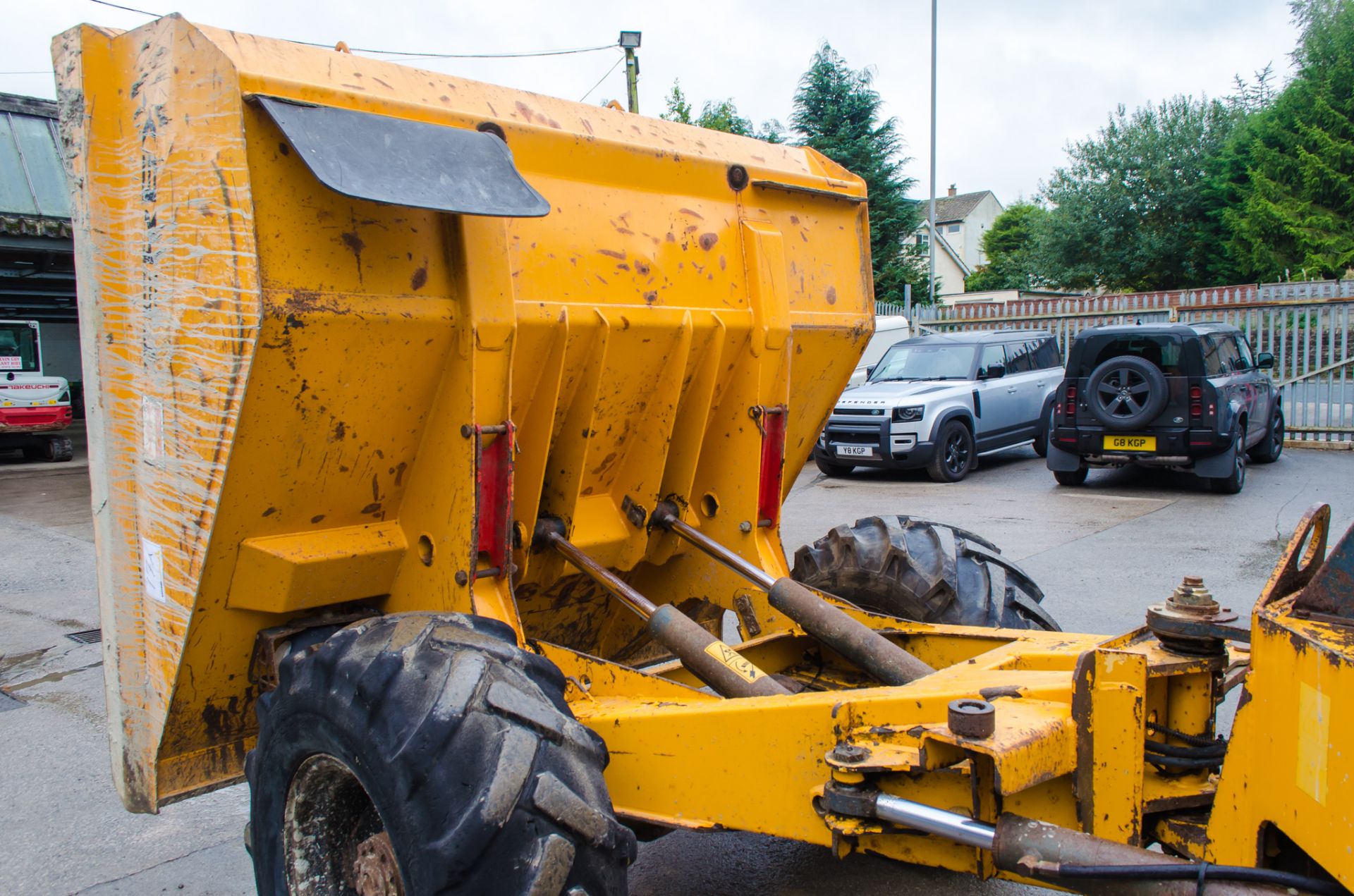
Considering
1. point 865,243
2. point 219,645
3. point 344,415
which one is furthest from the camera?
point 865,243

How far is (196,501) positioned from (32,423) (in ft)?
60.7

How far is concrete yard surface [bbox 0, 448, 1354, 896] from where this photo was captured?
363cm

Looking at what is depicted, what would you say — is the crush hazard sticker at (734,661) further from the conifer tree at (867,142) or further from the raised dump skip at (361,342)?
the conifer tree at (867,142)

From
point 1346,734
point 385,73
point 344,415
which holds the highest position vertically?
point 385,73

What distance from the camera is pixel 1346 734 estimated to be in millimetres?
1588

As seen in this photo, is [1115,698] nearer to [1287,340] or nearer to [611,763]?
[611,763]

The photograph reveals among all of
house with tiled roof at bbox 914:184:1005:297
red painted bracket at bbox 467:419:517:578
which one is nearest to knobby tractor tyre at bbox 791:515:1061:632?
red painted bracket at bbox 467:419:517:578

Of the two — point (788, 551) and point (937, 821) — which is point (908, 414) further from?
point (937, 821)

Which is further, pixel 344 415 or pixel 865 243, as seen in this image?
pixel 865 243

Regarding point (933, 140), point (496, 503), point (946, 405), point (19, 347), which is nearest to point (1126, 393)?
point (946, 405)

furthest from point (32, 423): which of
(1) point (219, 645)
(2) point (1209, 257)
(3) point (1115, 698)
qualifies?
(2) point (1209, 257)

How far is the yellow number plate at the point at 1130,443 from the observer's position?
39.8 feet

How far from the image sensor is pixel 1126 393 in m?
12.2

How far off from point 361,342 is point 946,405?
39.6 ft
